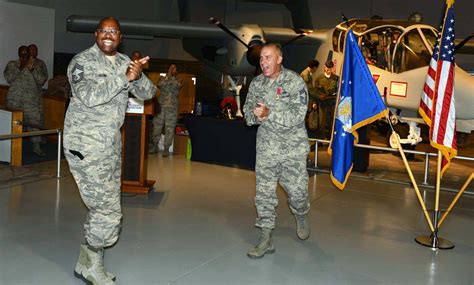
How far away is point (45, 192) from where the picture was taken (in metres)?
6.74

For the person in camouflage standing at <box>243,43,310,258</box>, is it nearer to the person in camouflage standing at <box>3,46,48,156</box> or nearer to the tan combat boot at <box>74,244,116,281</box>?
the tan combat boot at <box>74,244,116,281</box>

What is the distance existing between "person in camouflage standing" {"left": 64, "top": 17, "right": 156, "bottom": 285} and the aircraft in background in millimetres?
6123

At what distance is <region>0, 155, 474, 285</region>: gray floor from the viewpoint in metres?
4.18

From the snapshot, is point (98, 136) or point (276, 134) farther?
point (276, 134)

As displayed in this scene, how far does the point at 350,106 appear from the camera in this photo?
17.0 ft

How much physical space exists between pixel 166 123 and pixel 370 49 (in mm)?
4001

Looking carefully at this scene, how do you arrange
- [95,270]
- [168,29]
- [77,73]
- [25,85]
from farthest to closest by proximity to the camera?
[168,29], [25,85], [95,270], [77,73]

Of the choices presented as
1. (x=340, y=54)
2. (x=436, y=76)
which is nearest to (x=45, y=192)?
(x=436, y=76)

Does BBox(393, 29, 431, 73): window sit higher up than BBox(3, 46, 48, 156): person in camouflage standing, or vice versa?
BBox(393, 29, 431, 73): window

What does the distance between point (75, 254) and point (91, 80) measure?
5.55 feet

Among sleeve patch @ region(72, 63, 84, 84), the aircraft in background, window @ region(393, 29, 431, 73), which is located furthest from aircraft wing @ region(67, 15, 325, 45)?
sleeve patch @ region(72, 63, 84, 84)

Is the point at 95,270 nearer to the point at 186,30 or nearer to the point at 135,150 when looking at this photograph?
the point at 135,150

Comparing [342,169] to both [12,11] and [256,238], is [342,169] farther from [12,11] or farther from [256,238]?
[12,11]

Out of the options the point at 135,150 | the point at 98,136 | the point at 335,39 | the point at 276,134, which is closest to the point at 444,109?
the point at 276,134
